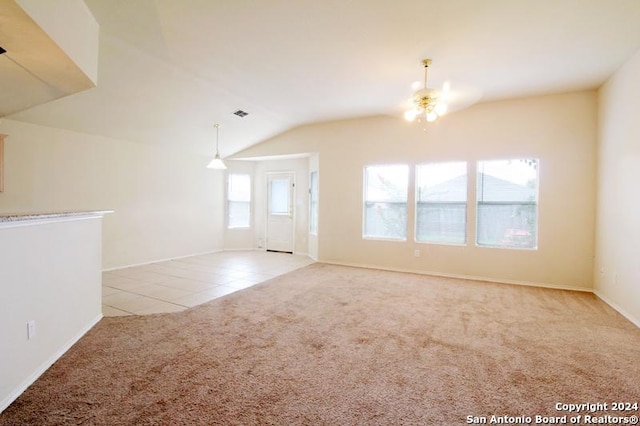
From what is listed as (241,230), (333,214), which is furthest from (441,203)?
(241,230)

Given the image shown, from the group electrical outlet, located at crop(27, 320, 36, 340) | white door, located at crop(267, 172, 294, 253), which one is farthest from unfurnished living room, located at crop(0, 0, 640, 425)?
white door, located at crop(267, 172, 294, 253)

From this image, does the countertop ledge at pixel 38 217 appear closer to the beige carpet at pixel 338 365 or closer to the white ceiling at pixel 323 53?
the beige carpet at pixel 338 365

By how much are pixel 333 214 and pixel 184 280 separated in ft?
9.84

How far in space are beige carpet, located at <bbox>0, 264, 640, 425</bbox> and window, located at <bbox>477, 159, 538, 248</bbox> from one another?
128 cm

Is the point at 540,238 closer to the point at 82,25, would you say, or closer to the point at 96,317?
the point at 96,317

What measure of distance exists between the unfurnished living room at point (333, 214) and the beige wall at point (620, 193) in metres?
0.04

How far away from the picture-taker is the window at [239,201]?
783 cm

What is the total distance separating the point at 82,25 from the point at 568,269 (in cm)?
659

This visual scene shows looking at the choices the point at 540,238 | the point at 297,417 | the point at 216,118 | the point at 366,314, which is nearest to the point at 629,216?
the point at 540,238

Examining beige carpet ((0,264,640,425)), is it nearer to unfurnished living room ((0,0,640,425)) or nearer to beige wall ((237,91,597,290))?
unfurnished living room ((0,0,640,425))

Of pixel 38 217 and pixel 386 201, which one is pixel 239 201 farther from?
pixel 38 217

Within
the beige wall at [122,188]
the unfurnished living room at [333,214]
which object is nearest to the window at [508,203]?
the unfurnished living room at [333,214]

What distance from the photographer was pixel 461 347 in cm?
265

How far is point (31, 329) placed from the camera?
6.84 feet
